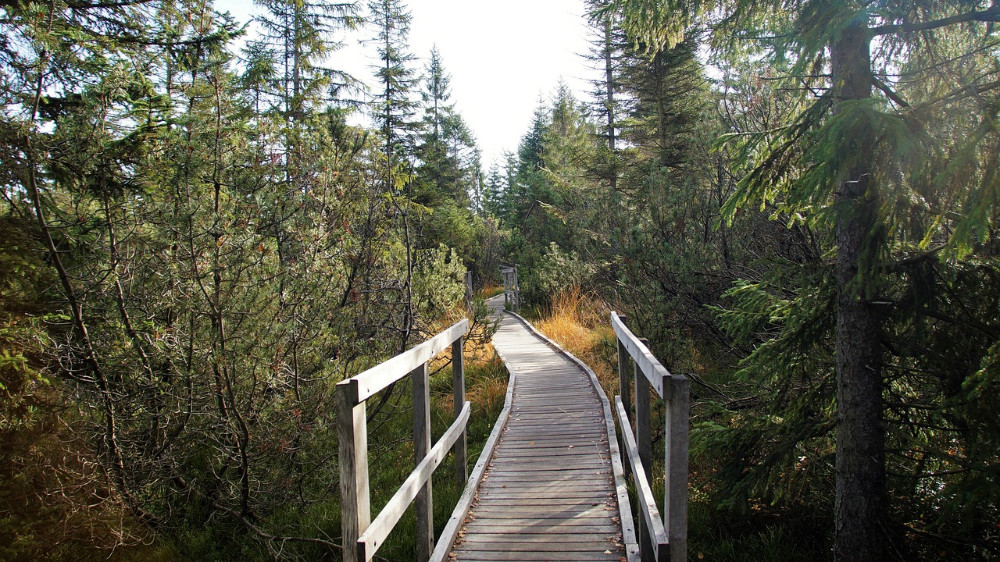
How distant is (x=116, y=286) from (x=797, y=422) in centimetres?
532

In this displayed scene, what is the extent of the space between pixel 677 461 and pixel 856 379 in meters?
1.63

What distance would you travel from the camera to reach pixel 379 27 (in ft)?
71.8

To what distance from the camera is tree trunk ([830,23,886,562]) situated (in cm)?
332

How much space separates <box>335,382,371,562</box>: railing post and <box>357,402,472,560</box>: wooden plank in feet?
0.15

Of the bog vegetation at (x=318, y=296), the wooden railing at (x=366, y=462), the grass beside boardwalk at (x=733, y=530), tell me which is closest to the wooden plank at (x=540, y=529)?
the wooden railing at (x=366, y=462)

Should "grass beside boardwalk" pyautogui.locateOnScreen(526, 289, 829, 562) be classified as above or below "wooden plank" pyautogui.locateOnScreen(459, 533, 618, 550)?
below

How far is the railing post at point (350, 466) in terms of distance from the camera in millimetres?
2598

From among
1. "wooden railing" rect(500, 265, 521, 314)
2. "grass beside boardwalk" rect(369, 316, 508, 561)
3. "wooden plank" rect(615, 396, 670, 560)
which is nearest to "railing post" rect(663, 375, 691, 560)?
"wooden plank" rect(615, 396, 670, 560)

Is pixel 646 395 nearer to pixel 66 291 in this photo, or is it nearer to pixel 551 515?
pixel 551 515

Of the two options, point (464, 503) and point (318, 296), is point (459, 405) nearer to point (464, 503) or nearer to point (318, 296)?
point (464, 503)

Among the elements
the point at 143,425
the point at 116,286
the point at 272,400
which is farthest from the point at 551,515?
the point at 116,286

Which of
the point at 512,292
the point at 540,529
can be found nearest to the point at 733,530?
the point at 540,529

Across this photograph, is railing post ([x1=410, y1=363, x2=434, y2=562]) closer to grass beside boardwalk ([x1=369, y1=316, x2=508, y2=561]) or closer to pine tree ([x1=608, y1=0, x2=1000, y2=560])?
grass beside boardwalk ([x1=369, y1=316, x2=508, y2=561])

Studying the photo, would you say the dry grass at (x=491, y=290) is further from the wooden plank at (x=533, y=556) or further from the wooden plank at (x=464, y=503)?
the wooden plank at (x=533, y=556)
